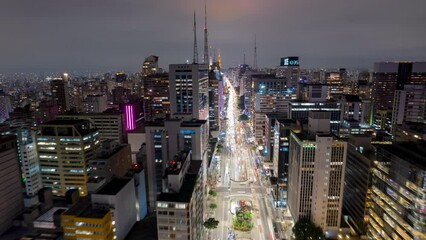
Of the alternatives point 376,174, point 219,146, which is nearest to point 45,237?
point 376,174

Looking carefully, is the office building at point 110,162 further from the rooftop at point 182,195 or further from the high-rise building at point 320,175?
the high-rise building at point 320,175

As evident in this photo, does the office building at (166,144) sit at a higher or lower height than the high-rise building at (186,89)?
lower

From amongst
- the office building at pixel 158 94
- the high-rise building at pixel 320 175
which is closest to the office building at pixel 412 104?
the high-rise building at pixel 320 175

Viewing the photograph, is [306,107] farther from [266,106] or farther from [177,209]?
[177,209]

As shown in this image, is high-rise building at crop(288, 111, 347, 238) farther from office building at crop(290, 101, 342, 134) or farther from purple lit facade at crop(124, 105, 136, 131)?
purple lit facade at crop(124, 105, 136, 131)

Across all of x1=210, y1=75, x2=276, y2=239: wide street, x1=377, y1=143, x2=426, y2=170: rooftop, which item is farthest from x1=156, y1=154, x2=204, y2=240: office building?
x1=377, y1=143, x2=426, y2=170: rooftop
